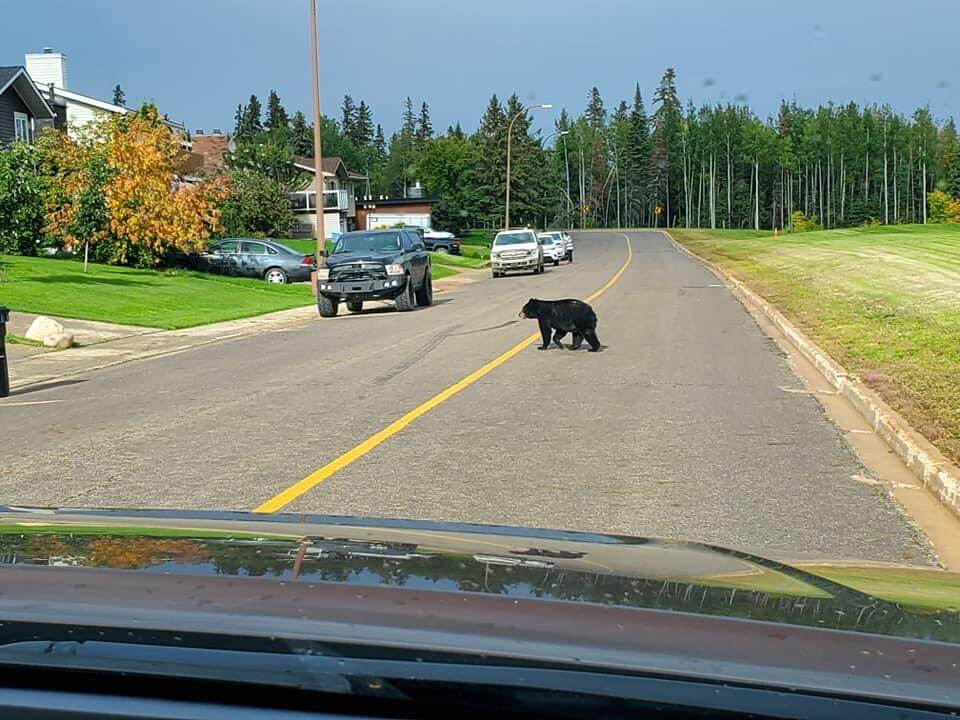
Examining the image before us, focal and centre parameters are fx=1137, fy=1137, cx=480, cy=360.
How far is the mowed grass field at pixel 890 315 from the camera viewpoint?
10852mm

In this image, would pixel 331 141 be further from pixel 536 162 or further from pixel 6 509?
pixel 6 509

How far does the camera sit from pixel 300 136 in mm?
141500

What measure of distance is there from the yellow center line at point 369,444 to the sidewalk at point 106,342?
600cm

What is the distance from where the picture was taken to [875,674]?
6.10ft

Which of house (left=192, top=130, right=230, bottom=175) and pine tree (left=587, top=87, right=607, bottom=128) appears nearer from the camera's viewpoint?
house (left=192, top=130, right=230, bottom=175)

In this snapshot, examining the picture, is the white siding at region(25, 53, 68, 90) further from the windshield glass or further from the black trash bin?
the black trash bin

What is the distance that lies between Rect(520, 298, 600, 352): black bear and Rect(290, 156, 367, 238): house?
199 ft

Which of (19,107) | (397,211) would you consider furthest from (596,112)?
(19,107)

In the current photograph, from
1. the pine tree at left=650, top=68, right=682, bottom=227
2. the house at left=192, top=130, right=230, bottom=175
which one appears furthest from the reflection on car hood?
the pine tree at left=650, top=68, right=682, bottom=227

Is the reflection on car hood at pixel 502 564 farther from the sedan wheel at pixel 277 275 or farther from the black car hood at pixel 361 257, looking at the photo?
the sedan wheel at pixel 277 275

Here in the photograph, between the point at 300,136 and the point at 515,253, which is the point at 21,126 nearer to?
the point at 515,253

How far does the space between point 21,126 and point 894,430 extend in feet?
150

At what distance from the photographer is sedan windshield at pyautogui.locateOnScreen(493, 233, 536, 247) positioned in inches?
1754

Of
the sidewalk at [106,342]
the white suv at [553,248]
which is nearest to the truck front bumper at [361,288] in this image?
the sidewalk at [106,342]
